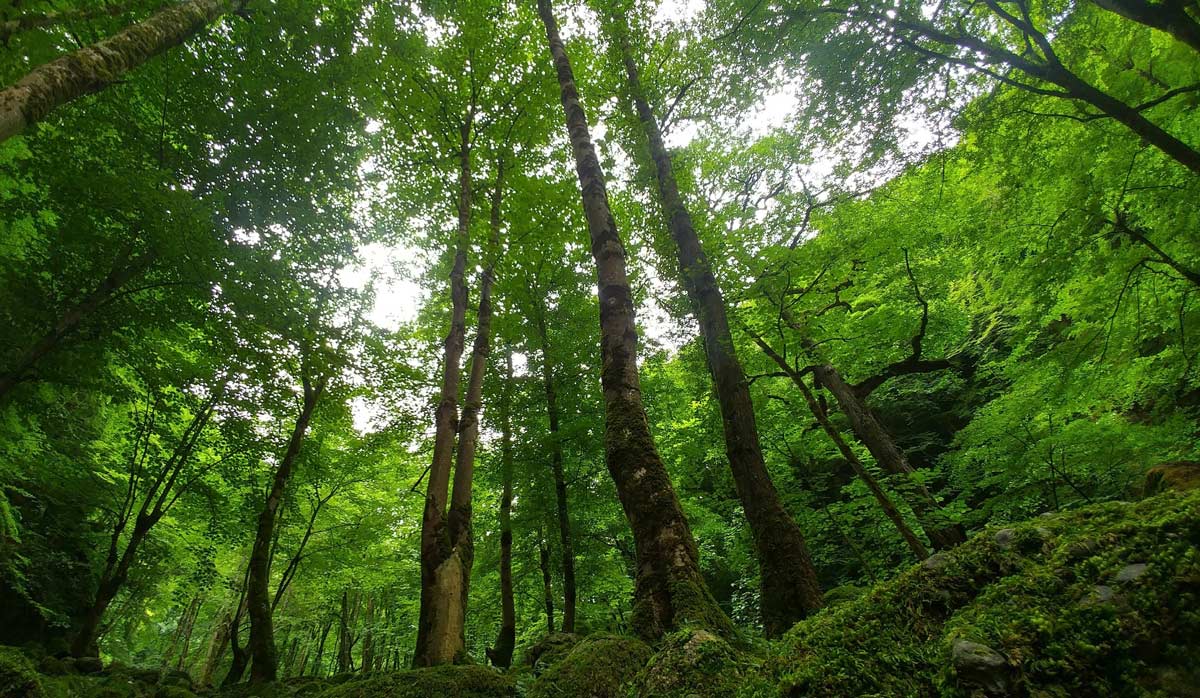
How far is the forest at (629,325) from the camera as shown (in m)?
2.29

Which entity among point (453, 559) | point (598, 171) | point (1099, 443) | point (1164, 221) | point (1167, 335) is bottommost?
point (453, 559)

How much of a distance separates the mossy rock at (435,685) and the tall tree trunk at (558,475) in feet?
18.2

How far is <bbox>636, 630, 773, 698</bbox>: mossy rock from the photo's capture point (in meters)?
1.72

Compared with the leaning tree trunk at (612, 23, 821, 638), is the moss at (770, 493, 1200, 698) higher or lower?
lower

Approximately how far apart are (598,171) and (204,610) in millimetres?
33833

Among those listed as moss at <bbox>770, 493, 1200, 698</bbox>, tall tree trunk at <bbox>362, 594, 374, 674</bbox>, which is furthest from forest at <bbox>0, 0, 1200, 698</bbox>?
tall tree trunk at <bbox>362, 594, 374, 674</bbox>

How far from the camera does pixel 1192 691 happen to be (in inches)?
36.9

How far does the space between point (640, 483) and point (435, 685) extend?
2.04m

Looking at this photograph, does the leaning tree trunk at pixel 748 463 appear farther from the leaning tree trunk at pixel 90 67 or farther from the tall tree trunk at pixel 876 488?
the leaning tree trunk at pixel 90 67

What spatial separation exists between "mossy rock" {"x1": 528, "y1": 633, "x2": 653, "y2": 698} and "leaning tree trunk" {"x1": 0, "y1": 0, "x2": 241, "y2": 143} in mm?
5417

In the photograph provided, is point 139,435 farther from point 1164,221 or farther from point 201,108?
point 1164,221

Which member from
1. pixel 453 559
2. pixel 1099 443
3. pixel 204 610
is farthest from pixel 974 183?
pixel 204 610

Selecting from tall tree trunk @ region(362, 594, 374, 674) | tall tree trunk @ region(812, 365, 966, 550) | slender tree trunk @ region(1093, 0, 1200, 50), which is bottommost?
tall tree trunk @ region(362, 594, 374, 674)

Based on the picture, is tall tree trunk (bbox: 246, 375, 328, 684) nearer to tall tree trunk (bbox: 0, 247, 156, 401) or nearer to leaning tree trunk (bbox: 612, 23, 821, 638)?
tall tree trunk (bbox: 0, 247, 156, 401)
